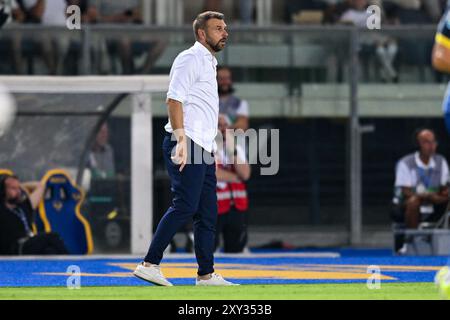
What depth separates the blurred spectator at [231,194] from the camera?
1567cm

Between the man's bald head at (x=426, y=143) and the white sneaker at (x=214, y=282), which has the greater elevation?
the white sneaker at (x=214, y=282)

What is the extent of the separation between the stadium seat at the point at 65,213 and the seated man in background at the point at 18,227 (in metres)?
0.19

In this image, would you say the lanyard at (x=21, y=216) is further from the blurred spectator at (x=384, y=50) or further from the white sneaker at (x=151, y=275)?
the white sneaker at (x=151, y=275)

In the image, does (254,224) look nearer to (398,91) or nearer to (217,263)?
(398,91)

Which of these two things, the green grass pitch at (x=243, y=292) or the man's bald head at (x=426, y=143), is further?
the man's bald head at (x=426, y=143)

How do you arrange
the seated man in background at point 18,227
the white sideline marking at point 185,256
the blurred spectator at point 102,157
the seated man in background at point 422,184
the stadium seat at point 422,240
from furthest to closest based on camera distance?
1. the seated man in background at point 422,184
2. the blurred spectator at point 102,157
3. the stadium seat at point 422,240
4. the seated man in background at point 18,227
5. the white sideline marking at point 185,256

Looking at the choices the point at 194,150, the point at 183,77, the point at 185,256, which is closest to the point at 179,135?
the point at 194,150

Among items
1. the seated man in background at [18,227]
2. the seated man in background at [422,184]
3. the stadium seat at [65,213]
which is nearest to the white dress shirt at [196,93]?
the seated man in background at [18,227]

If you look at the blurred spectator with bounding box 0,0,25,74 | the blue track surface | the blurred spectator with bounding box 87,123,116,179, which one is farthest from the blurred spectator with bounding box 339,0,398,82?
the blurred spectator with bounding box 0,0,25,74

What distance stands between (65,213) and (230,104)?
2262mm

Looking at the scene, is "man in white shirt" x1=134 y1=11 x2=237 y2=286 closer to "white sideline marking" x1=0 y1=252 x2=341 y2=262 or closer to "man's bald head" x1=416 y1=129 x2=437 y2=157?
"white sideline marking" x1=0 y1=252 x2=341 y2=262

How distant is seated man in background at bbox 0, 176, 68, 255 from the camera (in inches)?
608

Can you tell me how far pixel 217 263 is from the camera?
14180mm
